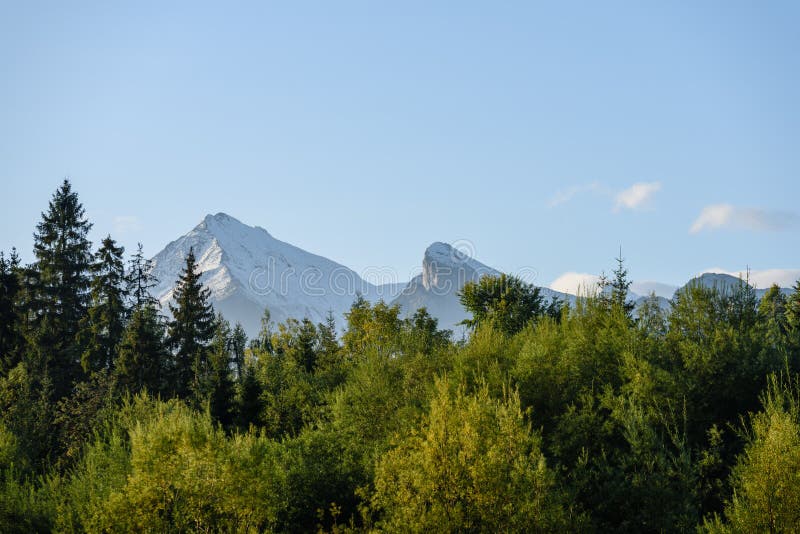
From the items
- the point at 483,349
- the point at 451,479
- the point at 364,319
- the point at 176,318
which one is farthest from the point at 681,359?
the point at 176,318

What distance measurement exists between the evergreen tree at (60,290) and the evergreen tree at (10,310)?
1.69 meters

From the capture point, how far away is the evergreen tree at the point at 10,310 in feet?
226

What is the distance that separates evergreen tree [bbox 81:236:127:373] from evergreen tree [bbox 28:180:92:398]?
1829 mm

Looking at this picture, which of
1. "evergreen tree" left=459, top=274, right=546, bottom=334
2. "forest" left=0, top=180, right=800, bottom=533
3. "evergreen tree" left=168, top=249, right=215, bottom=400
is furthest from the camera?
"evergreen tree" left=168, top=249, right=215, bottom=400

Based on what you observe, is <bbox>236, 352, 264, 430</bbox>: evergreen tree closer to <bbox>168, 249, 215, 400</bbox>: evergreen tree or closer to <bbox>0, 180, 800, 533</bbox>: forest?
<bbox>0, 180, 800, 533</bbox>: forest

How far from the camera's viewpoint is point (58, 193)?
77688 millimetres

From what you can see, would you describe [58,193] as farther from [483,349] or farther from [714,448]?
[714,448]

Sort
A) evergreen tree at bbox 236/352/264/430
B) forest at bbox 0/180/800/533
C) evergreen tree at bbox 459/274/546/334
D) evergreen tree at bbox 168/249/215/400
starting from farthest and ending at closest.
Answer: evergreen tree at bbox 168/249/215/400 → evergreen tree at bbox 459/274/546/334 → evergreen tree at bbox 236/352/264/430 → forest at bbox 0/180/800/533

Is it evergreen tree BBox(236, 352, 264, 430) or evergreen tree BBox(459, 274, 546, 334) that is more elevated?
evergreen tree BBox(459, 274, 546, 334)

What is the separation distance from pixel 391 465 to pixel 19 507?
1703 cm

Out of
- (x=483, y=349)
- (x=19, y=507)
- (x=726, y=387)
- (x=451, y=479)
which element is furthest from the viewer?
(x=483, y=349)

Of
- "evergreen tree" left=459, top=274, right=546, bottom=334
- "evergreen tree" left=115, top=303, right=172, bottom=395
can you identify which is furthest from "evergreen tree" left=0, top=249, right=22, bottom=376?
"evergreen tree" left=459, top=274, right=546, bottom=334

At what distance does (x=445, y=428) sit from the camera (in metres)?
22.9

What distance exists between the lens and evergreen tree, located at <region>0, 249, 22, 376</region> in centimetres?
6900
